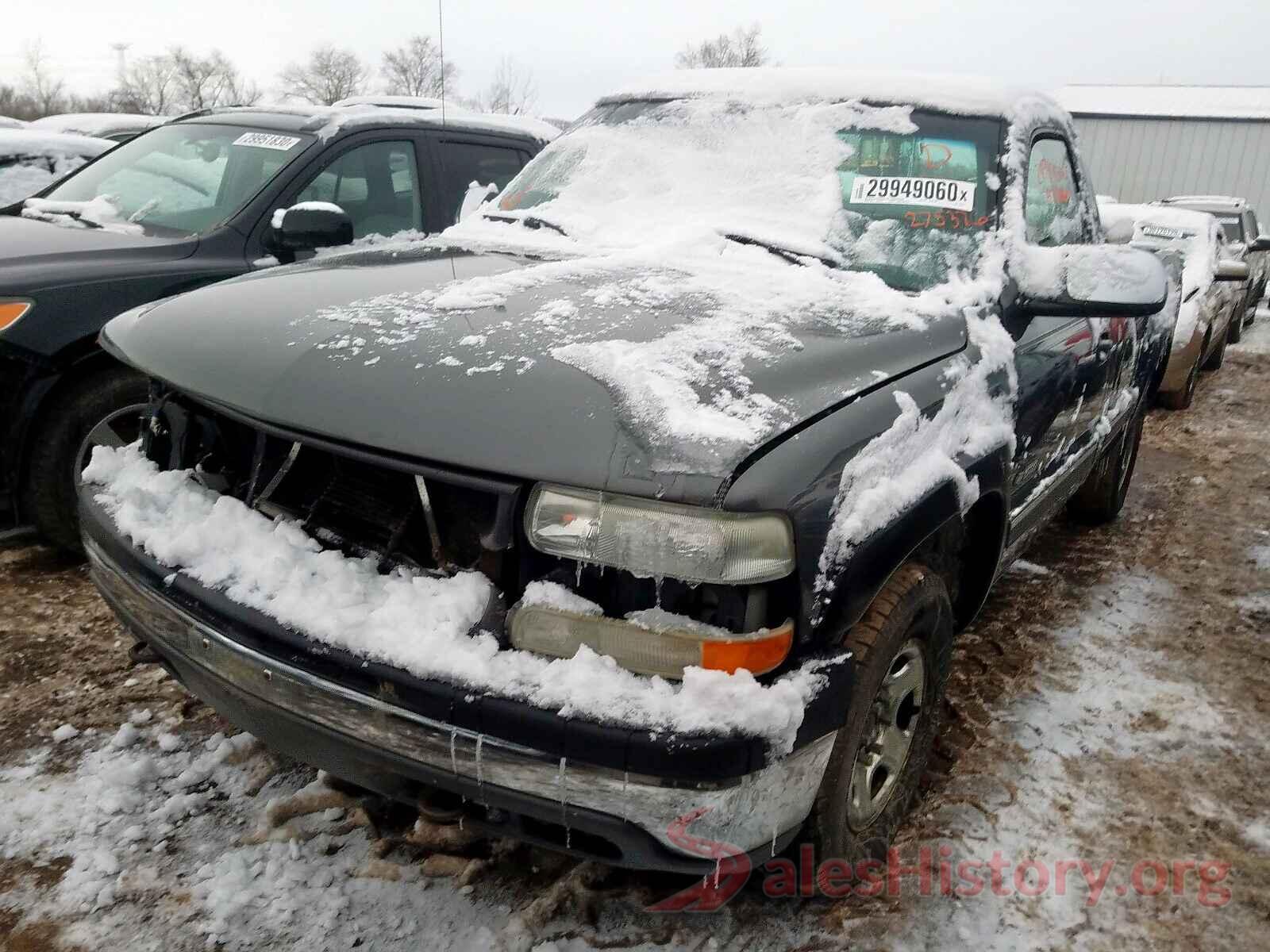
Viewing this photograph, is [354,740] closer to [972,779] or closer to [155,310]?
[155,310]

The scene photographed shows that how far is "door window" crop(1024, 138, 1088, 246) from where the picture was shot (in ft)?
9.64

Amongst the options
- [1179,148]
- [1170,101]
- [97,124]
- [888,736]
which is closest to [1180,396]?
[888,736]

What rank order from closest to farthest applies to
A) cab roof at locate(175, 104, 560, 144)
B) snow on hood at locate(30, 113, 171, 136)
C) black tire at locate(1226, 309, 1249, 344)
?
cab roof at locate(175, 104, 560, 144) < snow on hood at locate(30, 113, 171, 136) < black tire at locate(1226, 309, 1249, 344)

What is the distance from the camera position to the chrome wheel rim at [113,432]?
133 inches

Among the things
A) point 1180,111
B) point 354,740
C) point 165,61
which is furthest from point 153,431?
point 165,61

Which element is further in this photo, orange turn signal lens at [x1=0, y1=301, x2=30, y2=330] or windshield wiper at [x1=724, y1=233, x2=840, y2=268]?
orange turn signal lens at [x1=0, y1=301, x2=30, y2=330]

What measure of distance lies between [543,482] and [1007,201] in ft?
5.78

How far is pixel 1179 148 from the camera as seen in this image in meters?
25.1

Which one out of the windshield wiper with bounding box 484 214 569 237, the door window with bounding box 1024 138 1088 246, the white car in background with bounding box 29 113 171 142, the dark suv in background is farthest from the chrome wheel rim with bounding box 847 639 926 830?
the white car in background with bounding box 29 113 171 142

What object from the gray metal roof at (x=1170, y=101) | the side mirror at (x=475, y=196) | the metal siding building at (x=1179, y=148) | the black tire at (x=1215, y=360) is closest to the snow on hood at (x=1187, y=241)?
the black tire at (x=1215, y=360)

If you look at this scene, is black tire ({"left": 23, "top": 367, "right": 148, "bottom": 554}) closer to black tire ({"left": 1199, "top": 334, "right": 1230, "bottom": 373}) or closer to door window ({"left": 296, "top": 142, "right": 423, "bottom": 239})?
door window ({"left": 296, "top": 142, "right": 423, "bottom": 239})

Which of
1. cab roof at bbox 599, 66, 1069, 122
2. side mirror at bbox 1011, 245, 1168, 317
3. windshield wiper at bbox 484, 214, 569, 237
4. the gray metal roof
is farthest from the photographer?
the gray metal roof

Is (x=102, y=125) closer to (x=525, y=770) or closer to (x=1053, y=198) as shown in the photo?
(x=1053, y=198)

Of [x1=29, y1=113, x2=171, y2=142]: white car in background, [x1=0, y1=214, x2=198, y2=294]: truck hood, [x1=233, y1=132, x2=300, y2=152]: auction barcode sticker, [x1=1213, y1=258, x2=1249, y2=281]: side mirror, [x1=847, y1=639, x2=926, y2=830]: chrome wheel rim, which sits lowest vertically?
[x1=847, y1=639, x2=926, y2=830]: chrome wheel rim
